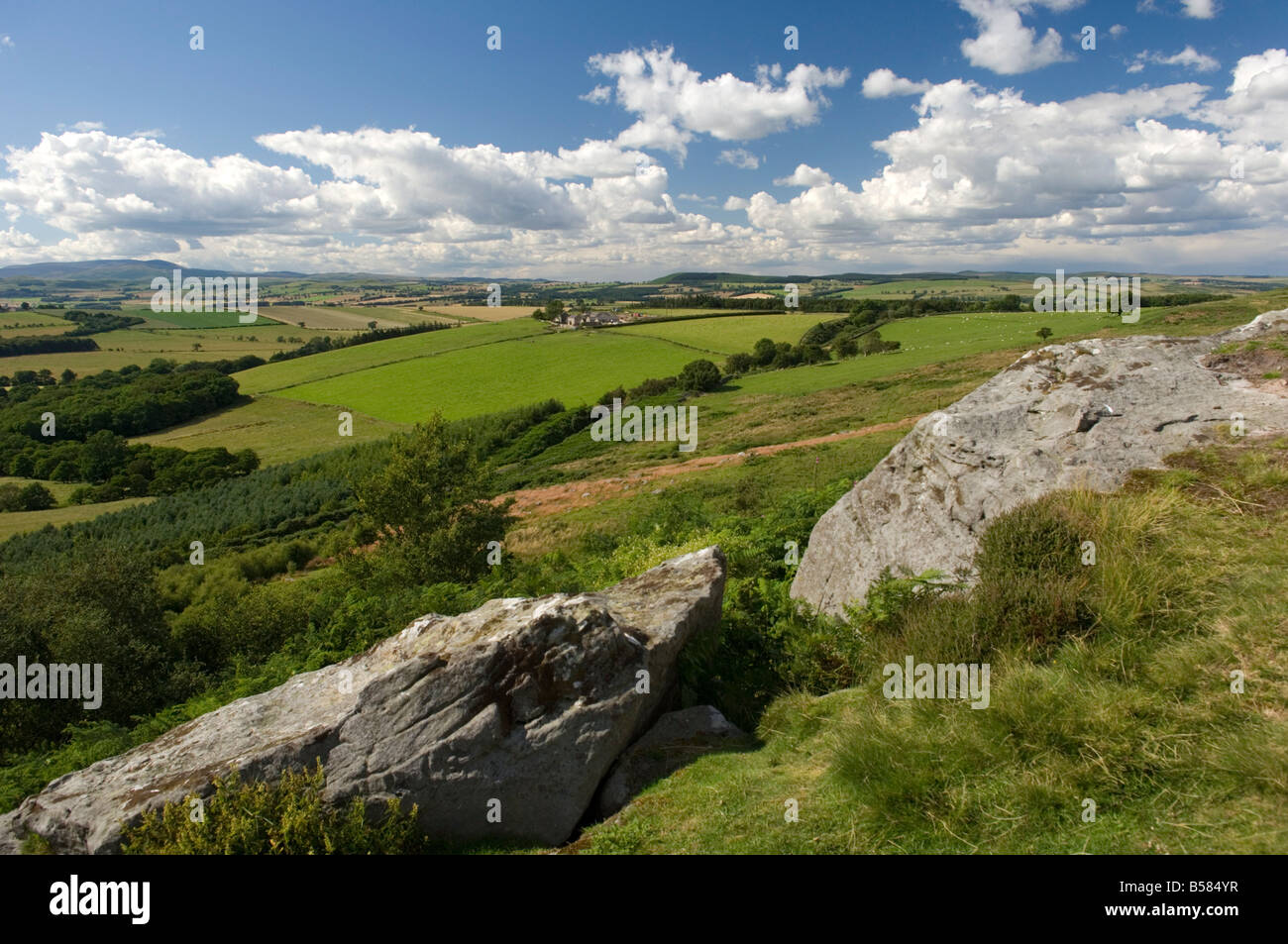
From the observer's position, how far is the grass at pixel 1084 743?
4375 mm

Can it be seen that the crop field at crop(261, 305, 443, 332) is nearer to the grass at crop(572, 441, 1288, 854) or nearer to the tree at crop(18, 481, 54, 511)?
the tree at crop(18, 481, 54, 511)

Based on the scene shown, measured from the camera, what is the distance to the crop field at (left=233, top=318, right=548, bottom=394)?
107000 mm

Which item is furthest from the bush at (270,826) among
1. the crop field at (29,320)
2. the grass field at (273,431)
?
the crop field at (29,320)

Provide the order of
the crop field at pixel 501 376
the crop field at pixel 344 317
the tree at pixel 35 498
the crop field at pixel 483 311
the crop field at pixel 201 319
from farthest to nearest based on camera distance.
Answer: the crop field at pixel 201 319 < the crop field at pixel 344 317 < the crop field at pixel 483 311 < the crop field at pixel 501 376 < the tree at pixel 35 498

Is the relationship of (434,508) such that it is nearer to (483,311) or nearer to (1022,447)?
(1022,447)

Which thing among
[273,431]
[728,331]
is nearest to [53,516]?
[273,431]

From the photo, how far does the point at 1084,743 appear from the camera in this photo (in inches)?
193

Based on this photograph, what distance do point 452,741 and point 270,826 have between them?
5.56 ft

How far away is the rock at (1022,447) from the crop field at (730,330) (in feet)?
262

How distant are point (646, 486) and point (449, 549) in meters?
16.5

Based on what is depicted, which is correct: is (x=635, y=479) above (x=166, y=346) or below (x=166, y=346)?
below

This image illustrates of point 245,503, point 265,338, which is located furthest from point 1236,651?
point 265,338

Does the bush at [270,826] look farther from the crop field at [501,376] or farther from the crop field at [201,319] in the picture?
the crop field at [201,319]
